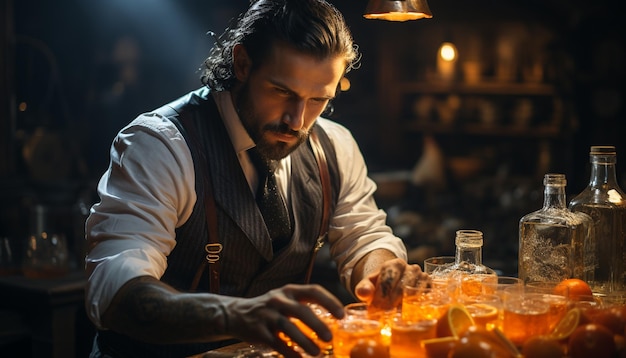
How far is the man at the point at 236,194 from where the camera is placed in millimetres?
2117

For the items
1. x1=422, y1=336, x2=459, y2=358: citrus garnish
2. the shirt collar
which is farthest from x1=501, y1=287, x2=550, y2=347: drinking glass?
the shirt collar

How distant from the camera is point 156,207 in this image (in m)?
2.29

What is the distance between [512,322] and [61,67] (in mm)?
7296

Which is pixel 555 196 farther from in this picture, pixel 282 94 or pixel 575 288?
pixel 282 94

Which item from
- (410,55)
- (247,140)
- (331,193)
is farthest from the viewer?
(410,55)

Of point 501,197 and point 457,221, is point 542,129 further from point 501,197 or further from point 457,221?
point 457,221

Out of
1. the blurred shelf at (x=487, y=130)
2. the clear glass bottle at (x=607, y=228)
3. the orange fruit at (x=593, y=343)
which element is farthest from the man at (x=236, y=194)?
the blurred shelf at (x=487, y=130)

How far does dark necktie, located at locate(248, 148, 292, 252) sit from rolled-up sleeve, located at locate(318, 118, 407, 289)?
254 millimetres

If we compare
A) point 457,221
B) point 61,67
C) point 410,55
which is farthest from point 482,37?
point 61,67

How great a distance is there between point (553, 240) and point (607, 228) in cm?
22

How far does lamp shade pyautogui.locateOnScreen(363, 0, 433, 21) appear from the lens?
92.1 inches

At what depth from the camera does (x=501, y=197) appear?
7.10 metres

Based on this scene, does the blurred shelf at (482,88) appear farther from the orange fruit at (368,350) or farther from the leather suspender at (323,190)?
the orange fruit at (368,350)

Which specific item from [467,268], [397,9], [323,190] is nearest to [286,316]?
[467,268]
